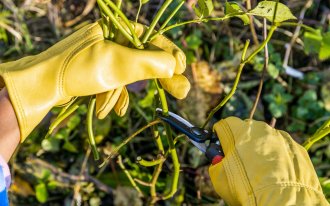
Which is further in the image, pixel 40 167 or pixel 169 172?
pixel 40 167

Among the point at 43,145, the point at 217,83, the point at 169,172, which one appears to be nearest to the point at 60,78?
the point at 169,172

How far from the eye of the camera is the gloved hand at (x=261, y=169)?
85 centimetres

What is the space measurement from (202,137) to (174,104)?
719 mm

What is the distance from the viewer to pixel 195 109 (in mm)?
1652

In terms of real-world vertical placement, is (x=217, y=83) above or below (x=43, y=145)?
above

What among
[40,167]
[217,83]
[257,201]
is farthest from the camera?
[217,83]

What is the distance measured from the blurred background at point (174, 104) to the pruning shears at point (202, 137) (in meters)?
0.49

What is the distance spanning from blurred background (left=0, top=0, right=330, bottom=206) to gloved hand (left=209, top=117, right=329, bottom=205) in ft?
1.83

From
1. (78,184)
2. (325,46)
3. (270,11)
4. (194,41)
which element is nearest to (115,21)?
(270,11)

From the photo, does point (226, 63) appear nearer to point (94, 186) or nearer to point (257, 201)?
point (94, 186)

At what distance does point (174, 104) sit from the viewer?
5.47 feet

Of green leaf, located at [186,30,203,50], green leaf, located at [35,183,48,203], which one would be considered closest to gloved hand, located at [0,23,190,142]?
green leaf, located at [35,183,48,203]

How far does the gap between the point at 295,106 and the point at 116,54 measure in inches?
40.6

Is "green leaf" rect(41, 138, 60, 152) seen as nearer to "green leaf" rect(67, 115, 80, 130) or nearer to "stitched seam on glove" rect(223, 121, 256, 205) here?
"green leaf" rect(67, 115, 80, 130)
